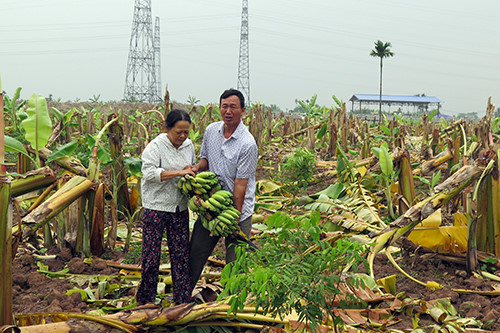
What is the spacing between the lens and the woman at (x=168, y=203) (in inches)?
122

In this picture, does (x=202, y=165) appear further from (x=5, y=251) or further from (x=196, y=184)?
(x=5, y=251)

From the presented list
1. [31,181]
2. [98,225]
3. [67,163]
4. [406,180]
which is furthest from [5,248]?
[406,180]

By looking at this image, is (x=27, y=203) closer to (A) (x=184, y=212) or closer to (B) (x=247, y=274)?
(A) (x=184, y=212)

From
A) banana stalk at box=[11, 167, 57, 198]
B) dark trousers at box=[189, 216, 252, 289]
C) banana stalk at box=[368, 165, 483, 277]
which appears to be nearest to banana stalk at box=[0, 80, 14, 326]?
banana stalk at box=[11, 167, 57, 198]

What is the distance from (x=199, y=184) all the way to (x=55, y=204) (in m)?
1.14

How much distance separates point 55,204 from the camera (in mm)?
3312

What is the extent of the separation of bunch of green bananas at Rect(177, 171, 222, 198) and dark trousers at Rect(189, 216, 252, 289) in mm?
326

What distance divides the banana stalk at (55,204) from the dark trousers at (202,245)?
3.33 feet

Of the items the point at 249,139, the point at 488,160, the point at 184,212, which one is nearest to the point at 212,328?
the point at 184,212

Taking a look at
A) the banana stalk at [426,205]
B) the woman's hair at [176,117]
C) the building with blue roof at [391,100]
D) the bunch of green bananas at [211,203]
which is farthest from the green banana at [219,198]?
the building with blue roof at [391,100]

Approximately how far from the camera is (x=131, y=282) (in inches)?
149

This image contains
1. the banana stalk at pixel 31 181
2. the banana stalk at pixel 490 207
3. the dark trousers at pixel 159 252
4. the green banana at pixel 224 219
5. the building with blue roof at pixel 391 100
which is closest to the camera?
the banana stalk at pixel 31 181

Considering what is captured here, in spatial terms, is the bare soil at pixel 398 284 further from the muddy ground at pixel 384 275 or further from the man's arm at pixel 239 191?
the man's arm at pixel 239 191

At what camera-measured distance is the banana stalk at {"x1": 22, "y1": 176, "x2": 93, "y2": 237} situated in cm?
312
